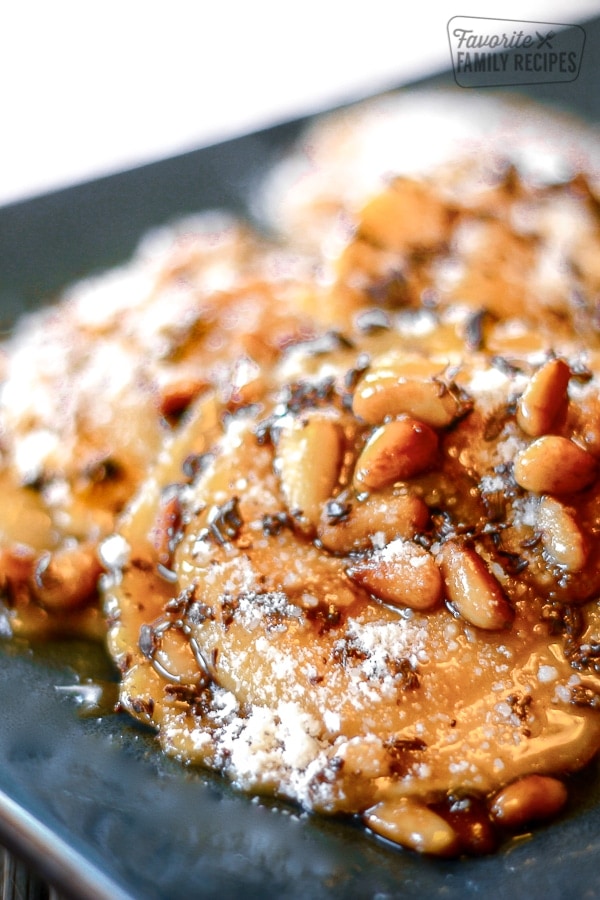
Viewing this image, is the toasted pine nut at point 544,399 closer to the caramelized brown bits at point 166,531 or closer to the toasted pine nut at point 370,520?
the toasted pine nut at point 370,520

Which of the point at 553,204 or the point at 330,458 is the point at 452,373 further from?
the point at 553,204

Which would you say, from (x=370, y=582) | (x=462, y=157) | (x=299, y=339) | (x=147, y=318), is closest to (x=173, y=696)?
(x=370, y=582)

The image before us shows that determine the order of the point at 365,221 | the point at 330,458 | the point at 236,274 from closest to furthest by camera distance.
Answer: the point at 330,458 < the point at 365,221 < the point at 236,274

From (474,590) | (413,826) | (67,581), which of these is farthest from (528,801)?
(67,581)

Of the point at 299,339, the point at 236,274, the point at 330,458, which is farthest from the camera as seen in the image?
the point at 236,274

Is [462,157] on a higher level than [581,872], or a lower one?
higher

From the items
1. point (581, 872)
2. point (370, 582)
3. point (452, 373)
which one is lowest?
point (581, 872)

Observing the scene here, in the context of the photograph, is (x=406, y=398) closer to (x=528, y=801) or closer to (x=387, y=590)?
(x=387, y=590)

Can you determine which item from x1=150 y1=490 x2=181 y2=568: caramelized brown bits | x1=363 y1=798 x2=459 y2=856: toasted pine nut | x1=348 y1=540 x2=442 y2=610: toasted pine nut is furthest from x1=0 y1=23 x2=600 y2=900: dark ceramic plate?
x1=348 y1=540 x2=442 y2=610: toasted pine nut
